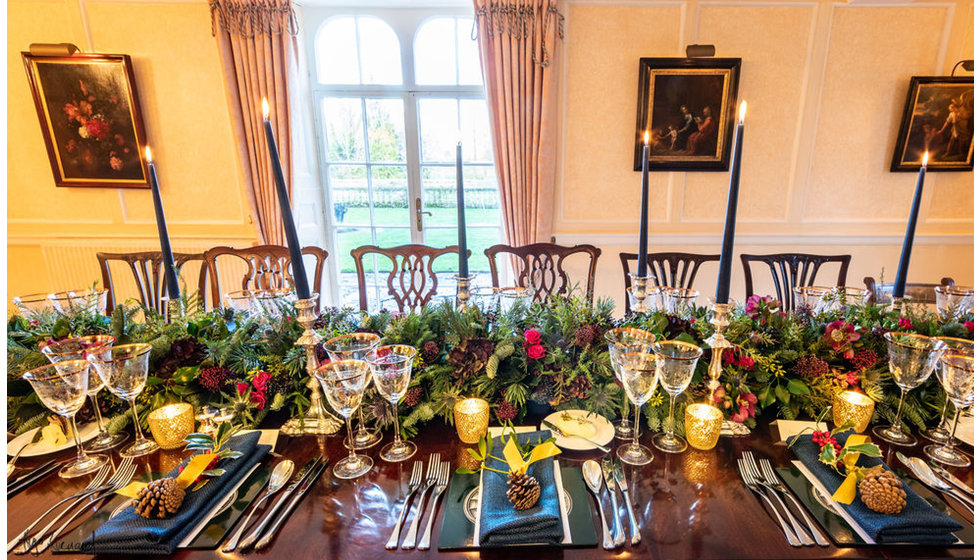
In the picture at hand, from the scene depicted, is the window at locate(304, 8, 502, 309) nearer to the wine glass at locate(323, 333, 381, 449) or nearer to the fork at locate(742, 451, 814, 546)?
→ the wine glass at locate(323, 333, 381, 449)

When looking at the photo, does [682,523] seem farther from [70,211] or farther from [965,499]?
[70,211]

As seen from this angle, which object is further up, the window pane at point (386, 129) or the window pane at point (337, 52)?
the window pane at point (337, 52)

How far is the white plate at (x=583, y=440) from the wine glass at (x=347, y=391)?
0.37 meters

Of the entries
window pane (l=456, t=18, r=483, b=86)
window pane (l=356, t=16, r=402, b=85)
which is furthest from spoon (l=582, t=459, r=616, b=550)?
window pane (l=356, t=16, r=402, b=85)

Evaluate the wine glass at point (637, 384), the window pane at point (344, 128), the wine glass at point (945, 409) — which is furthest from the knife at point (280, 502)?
the window pane at point (344, 128)

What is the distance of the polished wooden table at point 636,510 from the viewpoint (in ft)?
1.95

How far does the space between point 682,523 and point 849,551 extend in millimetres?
218

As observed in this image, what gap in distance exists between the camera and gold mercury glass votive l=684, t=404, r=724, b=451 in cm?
81

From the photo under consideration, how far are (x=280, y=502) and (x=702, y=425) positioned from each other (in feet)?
2.52

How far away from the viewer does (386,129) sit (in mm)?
2951

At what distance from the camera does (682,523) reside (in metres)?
0.64

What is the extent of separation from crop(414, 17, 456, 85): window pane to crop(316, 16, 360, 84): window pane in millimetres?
434

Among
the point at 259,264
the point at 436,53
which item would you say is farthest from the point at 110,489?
the point at 436,53

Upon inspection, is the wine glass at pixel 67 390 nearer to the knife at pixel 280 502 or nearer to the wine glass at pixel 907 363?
the knife at pixel 280 502
